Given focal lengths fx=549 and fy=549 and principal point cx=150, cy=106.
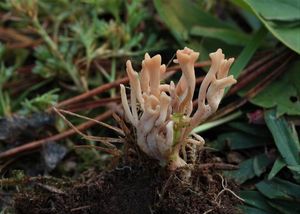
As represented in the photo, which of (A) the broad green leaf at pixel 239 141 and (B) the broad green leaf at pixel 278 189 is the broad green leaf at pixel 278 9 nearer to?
(A) the broad green leaf at pixel 239 141

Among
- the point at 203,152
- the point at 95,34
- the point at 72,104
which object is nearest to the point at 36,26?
the point at 95,34

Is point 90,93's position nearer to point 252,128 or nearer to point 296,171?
point 252,128

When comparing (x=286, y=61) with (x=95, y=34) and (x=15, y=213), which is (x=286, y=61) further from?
(x=15, y=213)

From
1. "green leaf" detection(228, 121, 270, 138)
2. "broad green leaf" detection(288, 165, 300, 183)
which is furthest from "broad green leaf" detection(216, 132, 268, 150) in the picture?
"broad green leaf" detection(288, 165, 300, 183)

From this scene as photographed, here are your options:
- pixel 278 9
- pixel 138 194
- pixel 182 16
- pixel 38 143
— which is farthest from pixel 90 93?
pixel 278 9

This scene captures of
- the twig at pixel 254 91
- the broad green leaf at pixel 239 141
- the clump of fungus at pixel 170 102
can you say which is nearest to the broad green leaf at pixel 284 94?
the twig at pixel 254 91
